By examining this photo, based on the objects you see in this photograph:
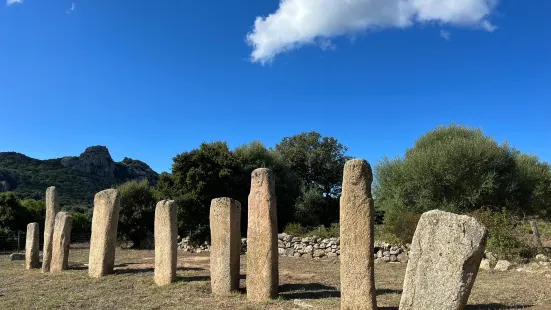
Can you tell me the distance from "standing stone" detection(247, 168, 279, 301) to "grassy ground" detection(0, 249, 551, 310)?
34cm

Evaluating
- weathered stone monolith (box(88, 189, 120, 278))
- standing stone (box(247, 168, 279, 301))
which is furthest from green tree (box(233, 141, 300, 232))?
standing stone (box(247, 168, 279, 301))

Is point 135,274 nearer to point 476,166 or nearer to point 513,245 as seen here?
point 513,245

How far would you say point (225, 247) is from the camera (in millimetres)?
9492

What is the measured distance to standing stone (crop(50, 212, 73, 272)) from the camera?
13609 mm

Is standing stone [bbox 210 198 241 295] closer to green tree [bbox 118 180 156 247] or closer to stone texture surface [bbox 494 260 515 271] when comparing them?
stone texture surface [bbox 494 260 515 271]

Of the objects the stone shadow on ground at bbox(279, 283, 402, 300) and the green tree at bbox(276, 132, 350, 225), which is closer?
the stone shadow on ground at bbox(279, 283, 402, 300)

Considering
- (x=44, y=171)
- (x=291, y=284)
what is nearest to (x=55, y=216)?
(x=291, y=284)

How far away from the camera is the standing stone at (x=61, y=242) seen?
44.7 ft

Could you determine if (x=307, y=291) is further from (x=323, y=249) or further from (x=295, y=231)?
(x=295, y=231)

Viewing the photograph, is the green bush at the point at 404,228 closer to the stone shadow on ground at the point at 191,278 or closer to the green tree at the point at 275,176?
the stone shadow on ground at the point at 191,278

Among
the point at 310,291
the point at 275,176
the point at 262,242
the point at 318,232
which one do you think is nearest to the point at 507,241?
the point at 310,291

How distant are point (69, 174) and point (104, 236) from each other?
45.7m

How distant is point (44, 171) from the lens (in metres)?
51.8

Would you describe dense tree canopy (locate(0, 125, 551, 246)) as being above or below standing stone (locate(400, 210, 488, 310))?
above
